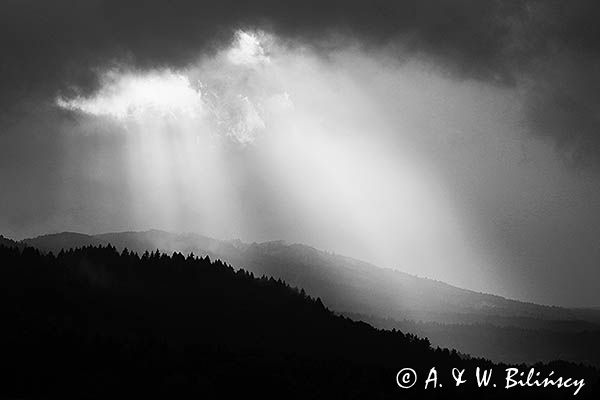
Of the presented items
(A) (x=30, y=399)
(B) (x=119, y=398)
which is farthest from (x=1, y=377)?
(B) (x=119, y=398)

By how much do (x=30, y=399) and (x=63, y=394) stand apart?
12361 mm

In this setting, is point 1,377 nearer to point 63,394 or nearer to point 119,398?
point 63,394

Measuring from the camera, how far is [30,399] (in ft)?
610

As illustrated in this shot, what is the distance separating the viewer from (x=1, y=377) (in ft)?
640

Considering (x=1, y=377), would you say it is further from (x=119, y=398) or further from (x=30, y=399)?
A: (x=119, y=398)

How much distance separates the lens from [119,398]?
199 m

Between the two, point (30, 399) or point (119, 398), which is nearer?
point (30, 399)

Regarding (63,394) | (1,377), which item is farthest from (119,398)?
(1,377)

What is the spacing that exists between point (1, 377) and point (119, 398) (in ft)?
104

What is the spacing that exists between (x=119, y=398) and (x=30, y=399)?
23910 millimetres

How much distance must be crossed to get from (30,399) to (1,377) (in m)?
14.8

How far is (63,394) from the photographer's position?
647ft
